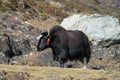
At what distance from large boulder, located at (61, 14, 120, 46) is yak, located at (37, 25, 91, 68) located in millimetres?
13474

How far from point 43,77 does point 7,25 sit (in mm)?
23743

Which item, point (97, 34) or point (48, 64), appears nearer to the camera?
point (48, 64)

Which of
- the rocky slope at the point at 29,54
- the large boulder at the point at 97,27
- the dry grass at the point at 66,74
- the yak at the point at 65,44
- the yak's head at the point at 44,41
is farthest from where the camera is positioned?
the large boulder at the point at 97,27

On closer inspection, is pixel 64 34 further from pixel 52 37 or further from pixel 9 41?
pixel 9 41

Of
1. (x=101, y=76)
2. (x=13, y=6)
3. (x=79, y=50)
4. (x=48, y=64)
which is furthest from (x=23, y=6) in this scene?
(x=101, y=76)

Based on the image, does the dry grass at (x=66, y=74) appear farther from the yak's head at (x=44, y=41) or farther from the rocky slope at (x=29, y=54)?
the yak's head at (x=44, y=41)

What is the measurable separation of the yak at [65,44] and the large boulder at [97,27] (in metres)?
13.5

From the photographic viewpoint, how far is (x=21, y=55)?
27312 mm

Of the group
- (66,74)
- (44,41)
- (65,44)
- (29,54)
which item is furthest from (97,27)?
(66,74)

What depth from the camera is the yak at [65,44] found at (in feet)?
65.5

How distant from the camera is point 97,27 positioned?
36969mm

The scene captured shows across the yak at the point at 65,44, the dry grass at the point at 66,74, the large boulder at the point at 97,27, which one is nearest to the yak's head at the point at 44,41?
the yak at the point at 65,44

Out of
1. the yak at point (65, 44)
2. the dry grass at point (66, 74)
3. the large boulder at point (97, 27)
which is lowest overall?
the dry grass at point (66, 74)

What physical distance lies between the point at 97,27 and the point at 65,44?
17.2 metres
